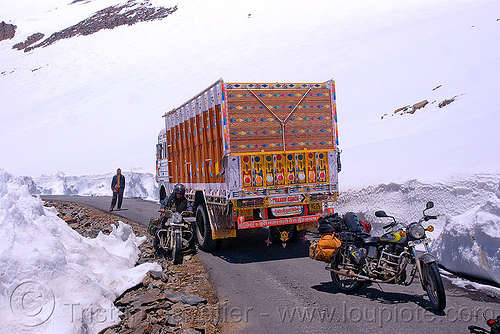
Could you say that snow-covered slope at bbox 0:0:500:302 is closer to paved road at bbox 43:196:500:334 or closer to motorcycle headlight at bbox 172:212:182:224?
paved road at bbox 43:196:500:334

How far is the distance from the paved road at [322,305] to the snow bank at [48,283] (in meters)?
1.58

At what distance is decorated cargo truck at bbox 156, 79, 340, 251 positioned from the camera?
868cm

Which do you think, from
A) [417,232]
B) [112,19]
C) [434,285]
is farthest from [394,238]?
[112,19]

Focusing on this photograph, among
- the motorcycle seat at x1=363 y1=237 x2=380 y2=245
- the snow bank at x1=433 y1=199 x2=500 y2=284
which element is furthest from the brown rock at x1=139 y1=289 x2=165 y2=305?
the snow bank at x1=433 y1=199 x2=500 y2=284

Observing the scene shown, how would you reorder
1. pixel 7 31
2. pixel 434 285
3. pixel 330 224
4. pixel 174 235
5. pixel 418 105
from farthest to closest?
1. pixel 7 31
2. pixel 418 105
3. pixel 174 235
4. pixel 330 224
5. pixel 434 285

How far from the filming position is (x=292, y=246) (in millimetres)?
9953

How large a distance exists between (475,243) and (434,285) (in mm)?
1687

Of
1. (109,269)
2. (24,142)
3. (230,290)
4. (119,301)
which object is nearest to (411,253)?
(230,290)

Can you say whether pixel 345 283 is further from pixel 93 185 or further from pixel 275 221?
pixel 93 185

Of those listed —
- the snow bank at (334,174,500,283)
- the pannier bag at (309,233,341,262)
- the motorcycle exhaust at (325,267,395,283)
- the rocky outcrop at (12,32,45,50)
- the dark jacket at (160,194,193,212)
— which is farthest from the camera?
the rocky outcrop at (12,32,45,50)

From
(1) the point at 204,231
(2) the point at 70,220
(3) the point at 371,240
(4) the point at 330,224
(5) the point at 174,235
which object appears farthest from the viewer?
(2) the point at 70,220

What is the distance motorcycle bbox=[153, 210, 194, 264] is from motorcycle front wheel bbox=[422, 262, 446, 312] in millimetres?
4804

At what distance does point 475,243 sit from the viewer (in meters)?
6.68

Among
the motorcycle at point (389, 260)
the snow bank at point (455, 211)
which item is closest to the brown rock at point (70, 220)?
the snow bank at point (455, 211)
